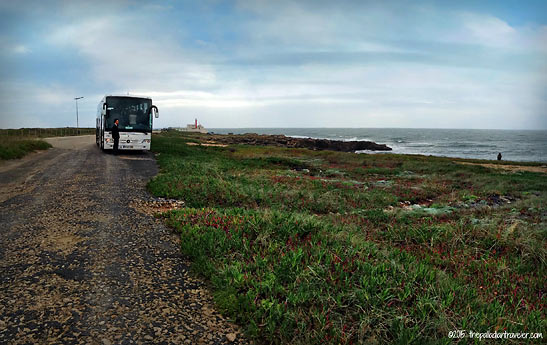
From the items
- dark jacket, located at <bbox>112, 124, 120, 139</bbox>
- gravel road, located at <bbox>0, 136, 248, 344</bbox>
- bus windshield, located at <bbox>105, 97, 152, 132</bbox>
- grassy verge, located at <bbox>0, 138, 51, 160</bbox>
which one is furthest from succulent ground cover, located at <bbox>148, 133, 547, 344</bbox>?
grassy verge, located at <bbox>0, 138, 51, 160</bbox>

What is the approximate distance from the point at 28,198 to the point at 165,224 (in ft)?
17.7

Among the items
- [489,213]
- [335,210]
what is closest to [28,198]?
[335,210]

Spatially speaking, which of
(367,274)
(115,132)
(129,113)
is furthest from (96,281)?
(115,132)

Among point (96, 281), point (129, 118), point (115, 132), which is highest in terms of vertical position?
point (129, 118)

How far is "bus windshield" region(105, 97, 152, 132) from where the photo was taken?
73.7ft

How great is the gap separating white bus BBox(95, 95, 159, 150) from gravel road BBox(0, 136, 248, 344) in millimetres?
14137

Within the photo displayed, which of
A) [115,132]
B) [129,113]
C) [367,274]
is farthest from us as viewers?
[115,132]

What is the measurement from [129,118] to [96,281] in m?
20.4

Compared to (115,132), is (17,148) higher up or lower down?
lower down

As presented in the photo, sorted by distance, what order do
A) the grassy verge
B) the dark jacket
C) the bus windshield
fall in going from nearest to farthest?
the grassy verge < the bus windshield < the dark jacket

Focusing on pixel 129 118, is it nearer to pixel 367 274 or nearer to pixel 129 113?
pixel 129 113

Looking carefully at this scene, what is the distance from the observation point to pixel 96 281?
491 centimetres

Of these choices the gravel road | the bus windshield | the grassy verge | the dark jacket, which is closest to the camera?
the gravel road

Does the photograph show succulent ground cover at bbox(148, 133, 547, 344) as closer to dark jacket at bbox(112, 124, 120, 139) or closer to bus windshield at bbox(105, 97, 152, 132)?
bus windshield at bbox(105, 97, 152, 132)
